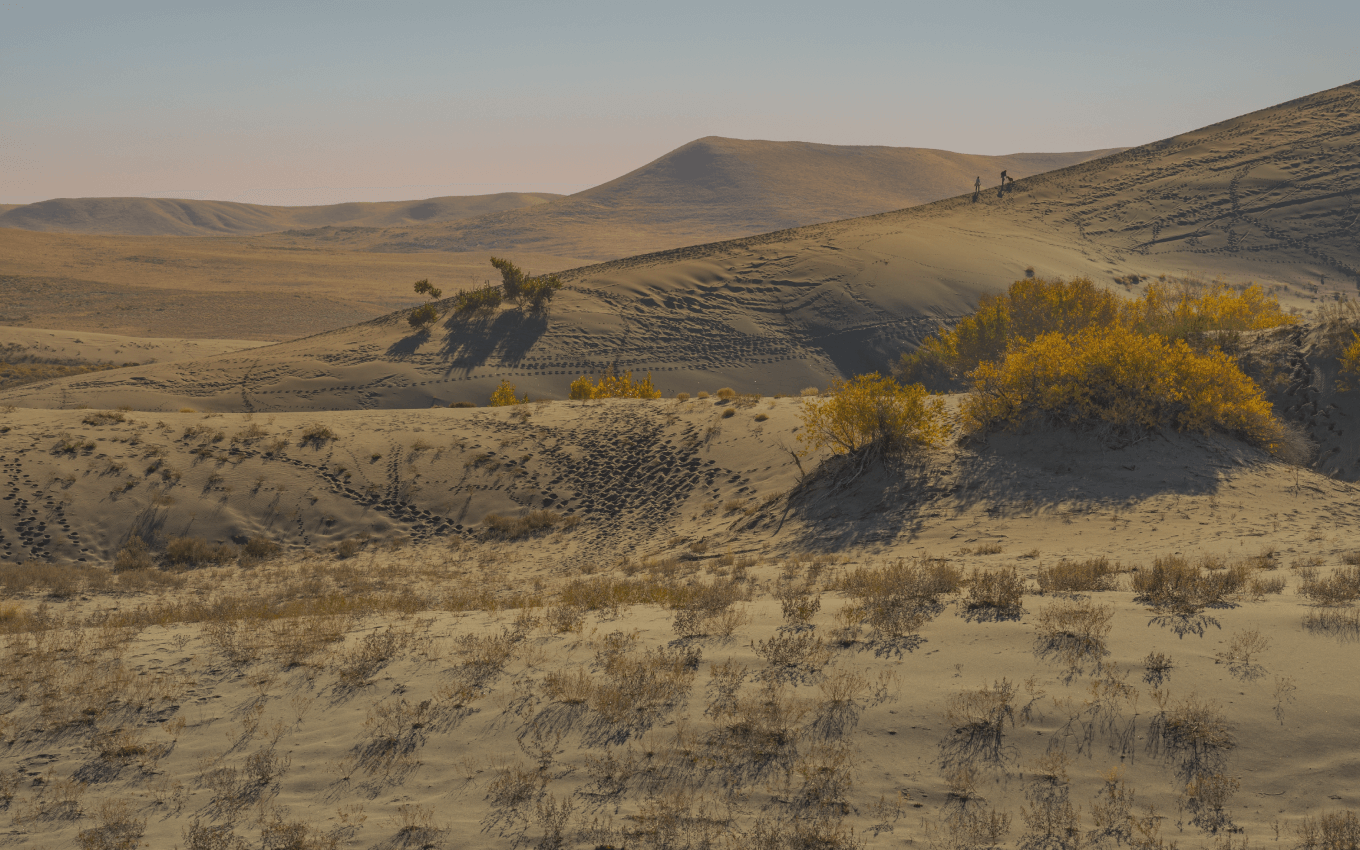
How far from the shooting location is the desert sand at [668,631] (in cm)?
523

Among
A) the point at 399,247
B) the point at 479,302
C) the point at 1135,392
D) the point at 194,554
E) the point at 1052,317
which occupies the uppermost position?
the point at 399,247

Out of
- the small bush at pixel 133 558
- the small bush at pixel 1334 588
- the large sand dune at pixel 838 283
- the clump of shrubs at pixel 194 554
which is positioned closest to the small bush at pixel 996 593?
the small bush at pixel 1334 588

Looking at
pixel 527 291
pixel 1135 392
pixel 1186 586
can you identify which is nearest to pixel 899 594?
pixel 1186 586

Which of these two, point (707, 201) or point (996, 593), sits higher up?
point (707, 201)

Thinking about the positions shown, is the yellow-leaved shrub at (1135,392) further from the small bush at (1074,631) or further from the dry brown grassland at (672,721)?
the small bush at (1074,631)

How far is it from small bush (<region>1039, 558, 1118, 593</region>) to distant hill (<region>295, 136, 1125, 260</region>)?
12225 centimetres

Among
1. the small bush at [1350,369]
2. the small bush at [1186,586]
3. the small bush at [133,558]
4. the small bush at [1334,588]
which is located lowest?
the small bush at [133,558]

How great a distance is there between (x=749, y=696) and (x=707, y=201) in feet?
553

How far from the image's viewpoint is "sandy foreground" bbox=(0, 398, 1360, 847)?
16.9 feet

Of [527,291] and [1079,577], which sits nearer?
[1079,577]

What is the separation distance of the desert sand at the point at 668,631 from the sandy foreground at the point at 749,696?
33mm

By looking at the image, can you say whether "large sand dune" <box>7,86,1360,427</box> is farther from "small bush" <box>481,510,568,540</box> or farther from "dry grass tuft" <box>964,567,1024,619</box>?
"dry grass tuft" <box>964,567,1024,619</box>

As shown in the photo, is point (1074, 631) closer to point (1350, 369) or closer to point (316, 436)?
point (1350, 369)

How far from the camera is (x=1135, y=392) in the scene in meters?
14.2
